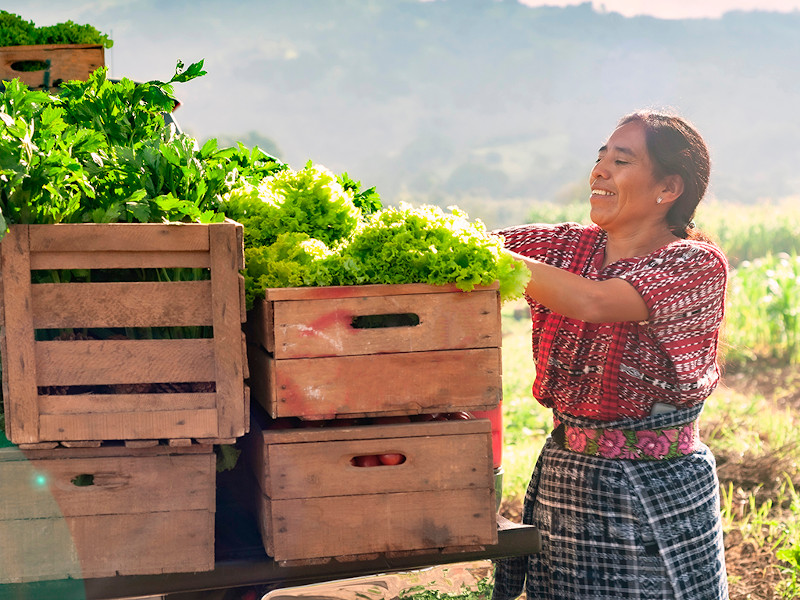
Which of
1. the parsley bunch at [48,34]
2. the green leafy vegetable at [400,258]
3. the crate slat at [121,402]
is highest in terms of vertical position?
the parsley bunch at [48,34]

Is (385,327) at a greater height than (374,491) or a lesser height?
greater

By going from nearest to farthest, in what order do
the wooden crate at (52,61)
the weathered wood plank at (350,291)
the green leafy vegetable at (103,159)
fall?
the green leafy vegetable at (103,159), the weathered wood plank at (350,291), the wooden crate at (52,61)

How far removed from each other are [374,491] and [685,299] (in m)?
1.06

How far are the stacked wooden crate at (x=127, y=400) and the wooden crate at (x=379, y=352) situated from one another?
3.7 inches

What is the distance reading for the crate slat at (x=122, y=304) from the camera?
→ 1.79 m

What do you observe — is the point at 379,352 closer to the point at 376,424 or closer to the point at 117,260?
the point at 376,424

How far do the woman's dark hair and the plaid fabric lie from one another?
0.61m

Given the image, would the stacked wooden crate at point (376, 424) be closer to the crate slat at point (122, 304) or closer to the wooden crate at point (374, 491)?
the wooden crate at point (374, 491)

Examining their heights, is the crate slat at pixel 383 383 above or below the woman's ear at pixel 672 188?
below

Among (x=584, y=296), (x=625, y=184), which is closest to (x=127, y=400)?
(x=584, y=296)

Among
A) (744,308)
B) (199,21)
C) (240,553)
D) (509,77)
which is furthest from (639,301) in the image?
(199,21)

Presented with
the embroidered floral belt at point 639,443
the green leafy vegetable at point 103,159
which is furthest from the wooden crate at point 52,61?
the embroidered floral belt at point 639,443

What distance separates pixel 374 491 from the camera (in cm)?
191

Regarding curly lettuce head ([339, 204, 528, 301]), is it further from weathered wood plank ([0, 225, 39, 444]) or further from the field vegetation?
the field vegetation
